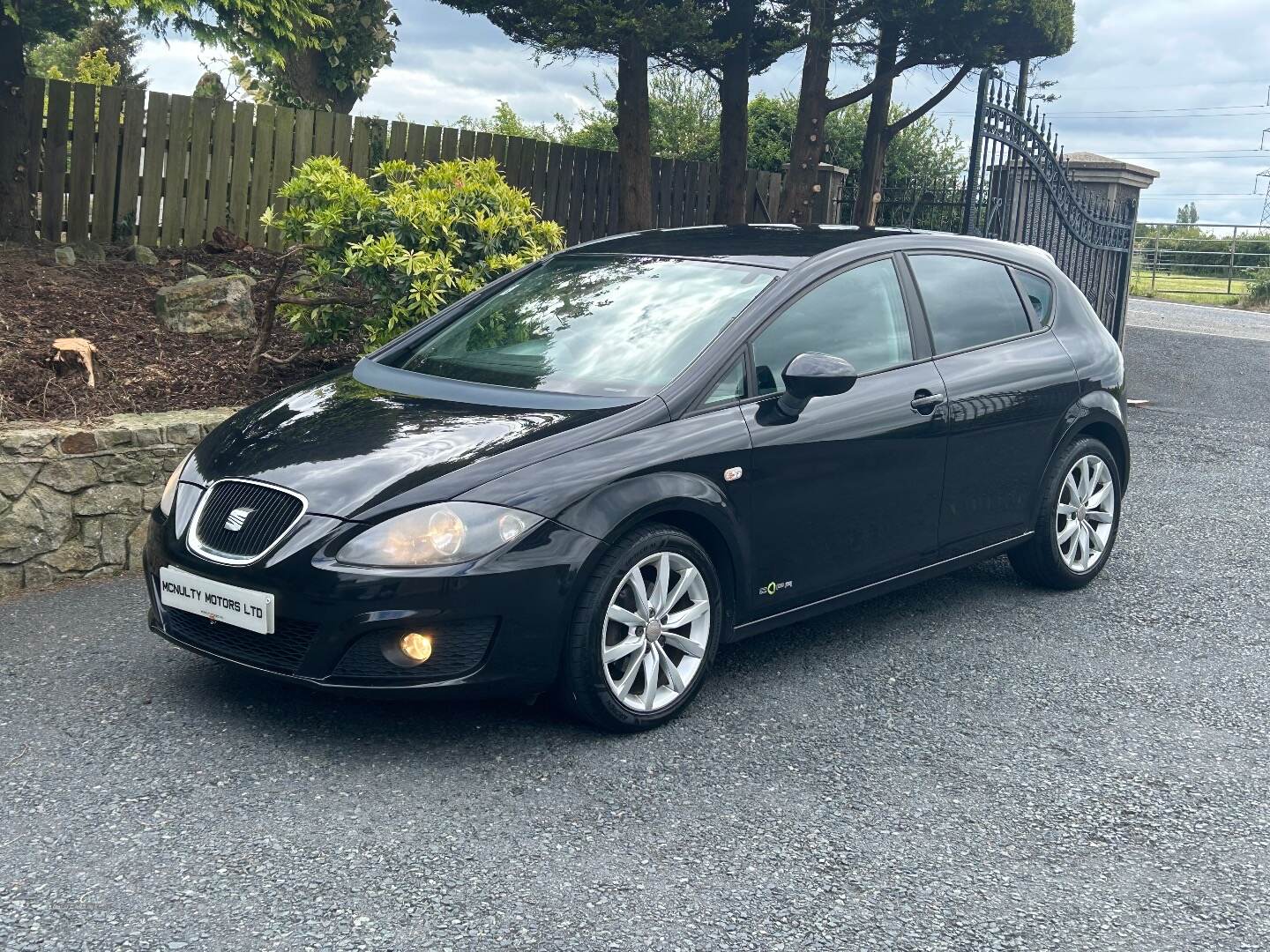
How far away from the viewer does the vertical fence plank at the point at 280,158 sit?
10703 millimetres

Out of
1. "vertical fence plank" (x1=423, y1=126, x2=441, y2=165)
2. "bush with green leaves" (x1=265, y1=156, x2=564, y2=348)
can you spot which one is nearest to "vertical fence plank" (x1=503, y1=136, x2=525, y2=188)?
"vertical fence plank" (x1=423, y1=126, x2=441, y2=165)

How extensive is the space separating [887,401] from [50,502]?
373 centimetres

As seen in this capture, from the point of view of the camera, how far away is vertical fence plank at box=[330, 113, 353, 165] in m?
11.1

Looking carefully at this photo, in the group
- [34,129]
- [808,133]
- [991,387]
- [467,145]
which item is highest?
[808,133]

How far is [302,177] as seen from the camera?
316 inches

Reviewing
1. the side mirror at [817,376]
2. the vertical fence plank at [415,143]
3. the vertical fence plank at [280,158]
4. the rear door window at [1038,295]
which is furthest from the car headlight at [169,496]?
the vertical fence plank at [415,143]

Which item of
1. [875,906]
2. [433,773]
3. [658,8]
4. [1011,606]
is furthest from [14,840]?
[658,8]

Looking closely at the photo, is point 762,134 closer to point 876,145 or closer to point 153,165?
point 876,145

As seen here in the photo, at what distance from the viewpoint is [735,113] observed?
43.7 feet

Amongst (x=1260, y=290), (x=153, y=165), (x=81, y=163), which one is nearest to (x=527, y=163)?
(x=153, y=165)

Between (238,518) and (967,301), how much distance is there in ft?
10.6

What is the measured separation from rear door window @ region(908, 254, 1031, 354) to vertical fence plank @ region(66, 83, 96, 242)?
6959 mm

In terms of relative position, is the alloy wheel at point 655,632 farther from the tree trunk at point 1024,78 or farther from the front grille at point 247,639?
the tree trunk at point 1024,78

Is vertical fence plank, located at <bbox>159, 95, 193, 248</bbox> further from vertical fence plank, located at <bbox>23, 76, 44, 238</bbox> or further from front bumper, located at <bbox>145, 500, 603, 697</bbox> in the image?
front bumper, located at <bbox>145, 500, 603, 697</bbox>
